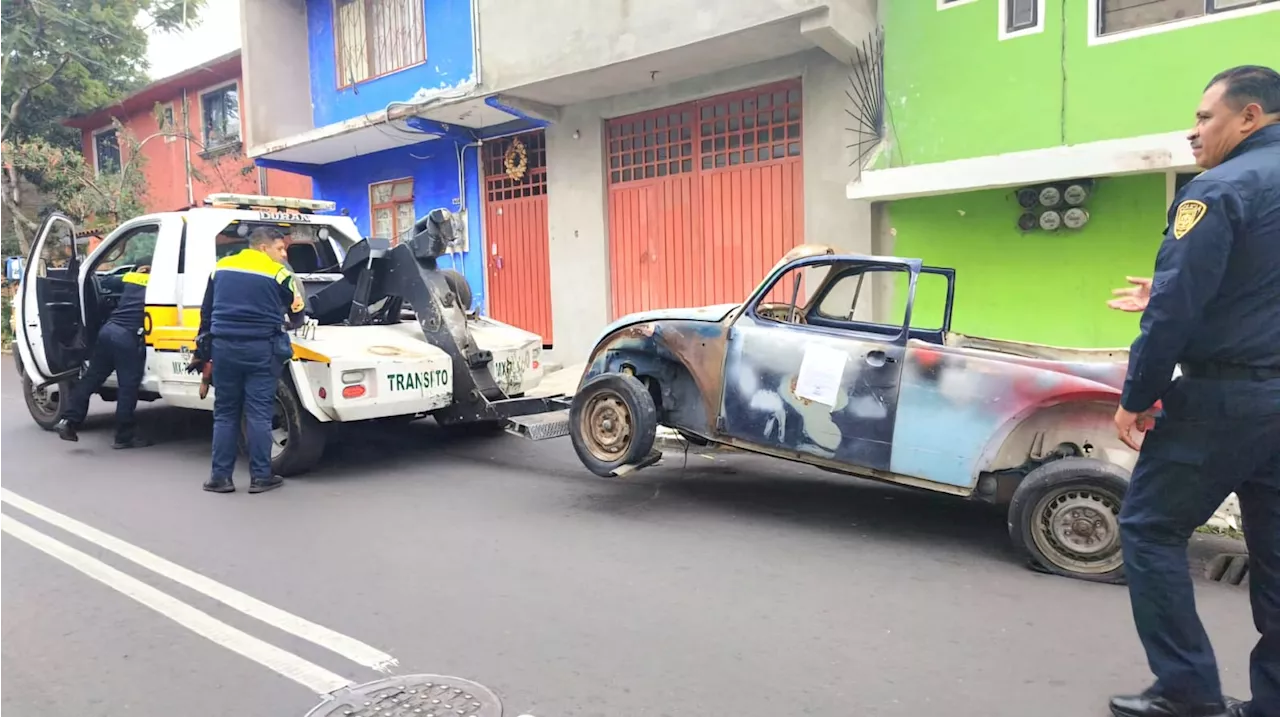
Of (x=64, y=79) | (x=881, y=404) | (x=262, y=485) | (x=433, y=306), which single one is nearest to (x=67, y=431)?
(x=262, y=485)

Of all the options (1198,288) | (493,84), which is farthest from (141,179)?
(1198,288)

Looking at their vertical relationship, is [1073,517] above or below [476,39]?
below

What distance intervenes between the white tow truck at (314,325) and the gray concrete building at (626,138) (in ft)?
12.3

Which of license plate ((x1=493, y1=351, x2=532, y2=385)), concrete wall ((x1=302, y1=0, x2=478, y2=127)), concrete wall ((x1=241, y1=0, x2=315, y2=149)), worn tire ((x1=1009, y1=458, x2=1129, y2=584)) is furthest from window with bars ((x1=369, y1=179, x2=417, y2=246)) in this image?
worn tire ((x1=1009, y1=458, x2=1129, y2=584))

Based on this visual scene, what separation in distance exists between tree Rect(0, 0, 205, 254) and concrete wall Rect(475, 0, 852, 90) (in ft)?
38.9

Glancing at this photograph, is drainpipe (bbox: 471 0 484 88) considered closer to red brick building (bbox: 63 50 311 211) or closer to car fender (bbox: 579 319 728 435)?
red brick building (bbox: 63 50 311 211)

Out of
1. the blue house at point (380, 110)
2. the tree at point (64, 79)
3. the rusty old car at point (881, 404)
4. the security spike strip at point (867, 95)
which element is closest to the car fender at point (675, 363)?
the rusty old car at point (881, 404)

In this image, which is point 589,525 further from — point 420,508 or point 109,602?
point 109,602

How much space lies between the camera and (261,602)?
392 centimetres

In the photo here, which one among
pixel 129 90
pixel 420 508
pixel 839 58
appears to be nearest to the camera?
pixel 420 508

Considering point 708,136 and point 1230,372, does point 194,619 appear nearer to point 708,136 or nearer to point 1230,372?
point 1230,372

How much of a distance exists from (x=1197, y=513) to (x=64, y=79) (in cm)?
2451

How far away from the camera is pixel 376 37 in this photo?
1362cm

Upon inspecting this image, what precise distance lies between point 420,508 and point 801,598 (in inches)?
106
